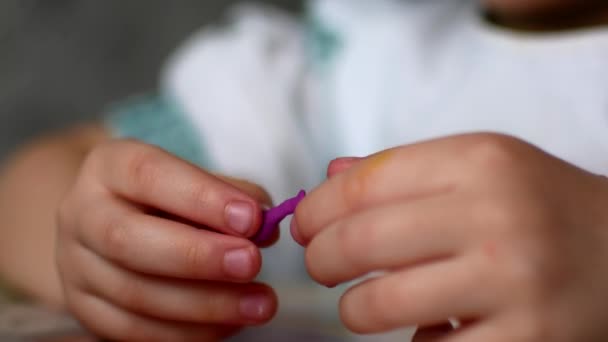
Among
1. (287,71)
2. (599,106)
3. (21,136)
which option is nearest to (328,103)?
(287,71)

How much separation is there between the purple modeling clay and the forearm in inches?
10.9

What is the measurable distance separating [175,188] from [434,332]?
0.13 metres

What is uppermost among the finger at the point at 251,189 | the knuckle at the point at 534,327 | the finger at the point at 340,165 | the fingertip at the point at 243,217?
the finger at the point at 251,189

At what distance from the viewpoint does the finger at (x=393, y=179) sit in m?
0.29

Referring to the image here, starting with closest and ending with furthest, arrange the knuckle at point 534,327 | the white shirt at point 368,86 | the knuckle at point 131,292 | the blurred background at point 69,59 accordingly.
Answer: the knuckle at point 534,327
the knuckle at point 131,292
the white shirt at point 368,86
the blurred background at point 69,59

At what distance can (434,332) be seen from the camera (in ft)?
1.01

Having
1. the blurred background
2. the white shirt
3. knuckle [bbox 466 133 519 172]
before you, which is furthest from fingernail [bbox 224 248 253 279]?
the blurred background

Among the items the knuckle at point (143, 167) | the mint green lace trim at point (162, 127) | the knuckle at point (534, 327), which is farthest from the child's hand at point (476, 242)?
the mint green lace trim at point (162, 127)

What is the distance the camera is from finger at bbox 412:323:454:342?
30 centimetres

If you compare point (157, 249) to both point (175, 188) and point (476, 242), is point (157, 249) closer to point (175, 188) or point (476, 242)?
point (175, 188)

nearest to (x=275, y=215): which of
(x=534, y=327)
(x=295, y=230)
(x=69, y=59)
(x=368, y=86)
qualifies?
(x=295, y=230)

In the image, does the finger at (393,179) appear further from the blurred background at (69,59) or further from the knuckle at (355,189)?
the blurred background at (69,59)

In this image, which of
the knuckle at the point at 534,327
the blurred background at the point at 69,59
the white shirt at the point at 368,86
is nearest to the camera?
the knuckle at the point at 534,327

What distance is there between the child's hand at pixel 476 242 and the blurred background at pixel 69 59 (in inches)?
24.6
